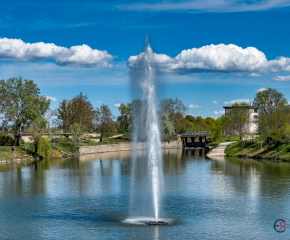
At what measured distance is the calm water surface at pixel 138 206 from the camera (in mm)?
24750

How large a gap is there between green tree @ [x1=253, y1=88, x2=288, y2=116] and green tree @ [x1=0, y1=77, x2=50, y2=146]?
6994 centimetres

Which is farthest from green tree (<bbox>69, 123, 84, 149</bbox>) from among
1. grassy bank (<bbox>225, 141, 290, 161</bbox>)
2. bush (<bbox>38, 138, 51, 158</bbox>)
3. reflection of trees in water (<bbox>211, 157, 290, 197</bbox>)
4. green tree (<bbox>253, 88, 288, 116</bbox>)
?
green tree (<bbox>253, 88, 288, 116</bbox>)

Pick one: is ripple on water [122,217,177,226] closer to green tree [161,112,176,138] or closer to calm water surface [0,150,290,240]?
calm water surface [0,150,290,240]

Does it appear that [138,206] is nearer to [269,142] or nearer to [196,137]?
[269,142]

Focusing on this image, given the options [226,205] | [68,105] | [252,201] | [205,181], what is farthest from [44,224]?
[68,105]

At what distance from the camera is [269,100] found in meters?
119

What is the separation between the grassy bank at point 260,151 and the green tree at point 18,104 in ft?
158

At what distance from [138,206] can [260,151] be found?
55968 millimetres

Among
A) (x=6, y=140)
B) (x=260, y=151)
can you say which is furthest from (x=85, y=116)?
(x=260, y=151)

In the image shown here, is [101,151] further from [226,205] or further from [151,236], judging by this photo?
[151,236]

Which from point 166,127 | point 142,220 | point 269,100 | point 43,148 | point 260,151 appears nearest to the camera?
point 142,220

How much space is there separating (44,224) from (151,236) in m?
8.27

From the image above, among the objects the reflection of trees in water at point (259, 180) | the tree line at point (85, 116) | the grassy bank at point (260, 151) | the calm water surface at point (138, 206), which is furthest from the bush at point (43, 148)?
the grassy bank at point (260, 151)

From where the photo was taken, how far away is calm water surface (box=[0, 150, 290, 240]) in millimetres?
24750
